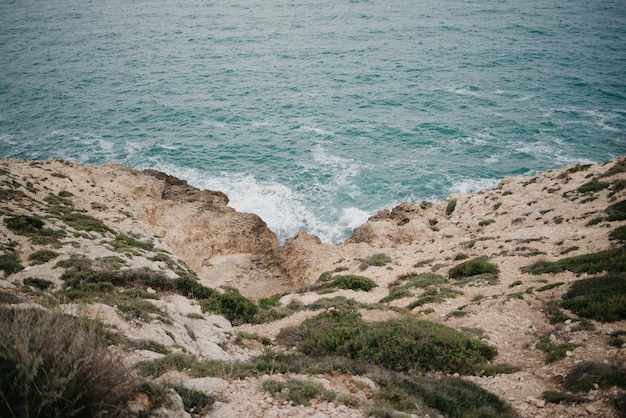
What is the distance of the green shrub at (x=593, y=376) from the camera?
9242mm

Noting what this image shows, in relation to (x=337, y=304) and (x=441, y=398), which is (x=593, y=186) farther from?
(x=441, y=398)

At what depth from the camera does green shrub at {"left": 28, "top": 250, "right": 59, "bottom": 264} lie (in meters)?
17.8

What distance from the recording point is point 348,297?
Result: 21391 millimetres

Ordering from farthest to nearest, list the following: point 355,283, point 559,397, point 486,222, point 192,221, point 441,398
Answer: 1. point 192,221
2. point 486,222
3. point 355,283
4. point 441,398
5. point 559,397

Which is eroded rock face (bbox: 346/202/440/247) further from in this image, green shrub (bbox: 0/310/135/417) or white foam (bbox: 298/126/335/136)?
green shrub (bbox: 0/310/135/417)

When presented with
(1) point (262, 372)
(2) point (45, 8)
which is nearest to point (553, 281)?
(1) point (262, 372)

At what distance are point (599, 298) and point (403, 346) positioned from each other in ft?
24.8

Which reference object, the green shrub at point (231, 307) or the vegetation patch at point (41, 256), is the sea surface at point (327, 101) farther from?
the vegetation patch at point (41, 256)

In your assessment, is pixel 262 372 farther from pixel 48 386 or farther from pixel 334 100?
pixel 334 100

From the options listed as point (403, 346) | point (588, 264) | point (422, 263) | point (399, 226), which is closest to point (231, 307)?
point (403, 346)

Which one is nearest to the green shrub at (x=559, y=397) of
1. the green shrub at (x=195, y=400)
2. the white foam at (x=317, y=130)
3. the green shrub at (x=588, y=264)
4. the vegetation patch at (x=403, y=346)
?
the vegetation patch at (x=403, y=346)

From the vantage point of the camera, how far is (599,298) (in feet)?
44.4

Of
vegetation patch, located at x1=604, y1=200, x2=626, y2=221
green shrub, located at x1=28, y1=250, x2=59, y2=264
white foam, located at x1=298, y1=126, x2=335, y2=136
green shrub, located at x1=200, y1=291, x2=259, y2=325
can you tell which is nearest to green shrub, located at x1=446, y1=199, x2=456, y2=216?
vegetation patch, located at x1=604, y1=200, x2=626, y2=221

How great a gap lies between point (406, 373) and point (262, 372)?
15.0 feet
